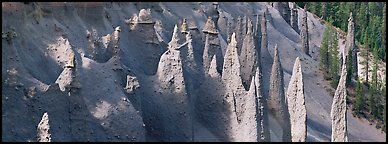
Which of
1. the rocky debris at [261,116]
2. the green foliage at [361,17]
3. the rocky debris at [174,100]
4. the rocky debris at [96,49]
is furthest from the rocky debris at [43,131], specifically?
the green foliage at [361,17]

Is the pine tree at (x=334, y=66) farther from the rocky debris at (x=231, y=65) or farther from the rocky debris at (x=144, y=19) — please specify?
the rocky debris at (x=231, y=65)

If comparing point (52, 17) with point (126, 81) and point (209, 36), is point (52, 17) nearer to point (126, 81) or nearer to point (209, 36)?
point (126, 81)

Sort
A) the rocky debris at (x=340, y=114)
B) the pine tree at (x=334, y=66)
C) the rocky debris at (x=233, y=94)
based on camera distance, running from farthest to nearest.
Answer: the pine tree at (x=334, y=66) < the rocky debris at (x=233, y=94) < the rocky debris at (x=340, y=114)

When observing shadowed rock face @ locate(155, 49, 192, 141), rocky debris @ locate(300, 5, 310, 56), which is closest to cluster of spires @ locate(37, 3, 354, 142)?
shadowed rock face @ locate(155, 49, 192, 141)

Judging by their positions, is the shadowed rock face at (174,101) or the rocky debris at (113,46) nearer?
the shadowed rock face at (174,101)

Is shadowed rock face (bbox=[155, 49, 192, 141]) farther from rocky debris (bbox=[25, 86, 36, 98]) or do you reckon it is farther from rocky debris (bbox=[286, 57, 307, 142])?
rocky debris (bbox=[25, 86, 36, 98])

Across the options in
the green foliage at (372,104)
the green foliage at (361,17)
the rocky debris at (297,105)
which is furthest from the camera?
the green foliage at (361,17)

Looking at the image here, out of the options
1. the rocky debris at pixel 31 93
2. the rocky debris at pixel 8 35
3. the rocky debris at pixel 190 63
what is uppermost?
the rocky debris at pixel 8 35

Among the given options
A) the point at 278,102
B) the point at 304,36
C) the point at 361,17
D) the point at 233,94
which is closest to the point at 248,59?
the point at 278,102
